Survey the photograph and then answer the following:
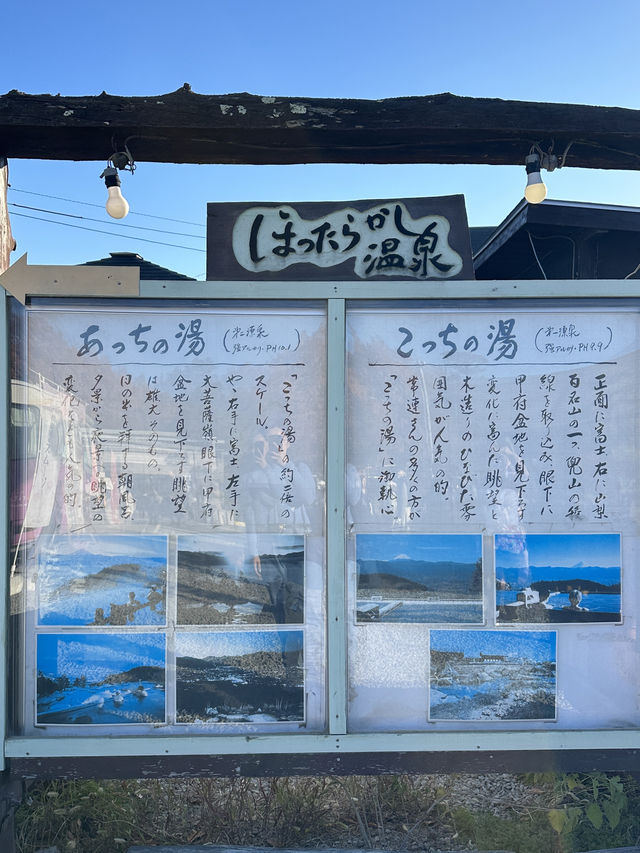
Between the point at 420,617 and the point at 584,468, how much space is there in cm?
122

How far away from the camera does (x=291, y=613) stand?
2.81m

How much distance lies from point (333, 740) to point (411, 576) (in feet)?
3.08

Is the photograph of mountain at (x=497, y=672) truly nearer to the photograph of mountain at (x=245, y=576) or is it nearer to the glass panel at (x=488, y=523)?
the glass panel at (x=488, y=523)

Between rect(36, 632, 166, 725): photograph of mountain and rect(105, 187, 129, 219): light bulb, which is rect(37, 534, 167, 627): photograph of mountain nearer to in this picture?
rect(36, 632, 166, 725): photograph of mountain

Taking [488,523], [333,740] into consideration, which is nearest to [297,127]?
[488,523]

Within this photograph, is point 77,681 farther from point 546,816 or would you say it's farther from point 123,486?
point 546,816

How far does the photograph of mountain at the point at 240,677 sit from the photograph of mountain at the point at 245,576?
3.6 inches

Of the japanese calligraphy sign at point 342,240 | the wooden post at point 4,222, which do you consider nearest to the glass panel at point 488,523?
the japanese calligraphy sign at point 342,240

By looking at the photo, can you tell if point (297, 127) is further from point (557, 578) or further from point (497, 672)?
point (497, 672)

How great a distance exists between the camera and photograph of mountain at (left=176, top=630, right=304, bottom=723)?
278 cm

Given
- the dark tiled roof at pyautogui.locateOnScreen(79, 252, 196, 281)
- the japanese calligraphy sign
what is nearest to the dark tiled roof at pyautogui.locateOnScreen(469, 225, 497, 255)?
the dark tiled roof at pyautogui.locateOnScreen(79, 252, 196, 281)

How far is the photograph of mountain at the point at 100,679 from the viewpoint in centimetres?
276

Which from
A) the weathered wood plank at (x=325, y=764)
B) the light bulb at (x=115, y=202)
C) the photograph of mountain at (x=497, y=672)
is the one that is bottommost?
the weathered wood plank at (x=325, y=764)

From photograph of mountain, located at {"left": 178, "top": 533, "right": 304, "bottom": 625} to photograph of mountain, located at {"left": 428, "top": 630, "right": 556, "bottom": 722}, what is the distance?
83 centimetres
